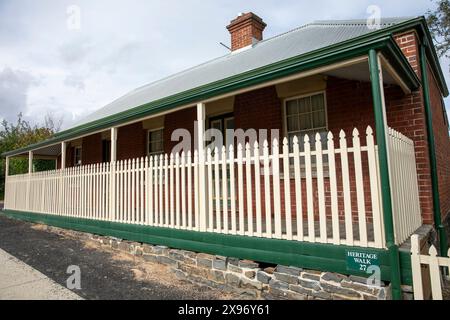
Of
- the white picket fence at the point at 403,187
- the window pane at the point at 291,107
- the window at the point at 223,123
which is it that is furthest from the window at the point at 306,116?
the white picket fence at the point at 403,187

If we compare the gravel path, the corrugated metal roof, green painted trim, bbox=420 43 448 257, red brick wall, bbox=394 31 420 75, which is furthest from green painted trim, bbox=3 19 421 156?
the gravel path

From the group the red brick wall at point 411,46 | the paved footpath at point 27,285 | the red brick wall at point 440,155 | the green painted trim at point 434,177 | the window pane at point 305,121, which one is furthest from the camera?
the window pane at point 305,121

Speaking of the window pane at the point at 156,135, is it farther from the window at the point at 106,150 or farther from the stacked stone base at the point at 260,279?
the stacked stone base at the point at 260,279

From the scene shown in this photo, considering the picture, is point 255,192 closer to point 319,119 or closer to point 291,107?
point 319,119

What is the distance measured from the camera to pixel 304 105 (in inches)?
258

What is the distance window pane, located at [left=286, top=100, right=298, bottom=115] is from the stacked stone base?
139 inches

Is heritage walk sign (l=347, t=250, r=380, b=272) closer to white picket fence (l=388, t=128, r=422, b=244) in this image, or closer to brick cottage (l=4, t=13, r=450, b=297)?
brick cottage (l=4, t=13, r=450, b=297)

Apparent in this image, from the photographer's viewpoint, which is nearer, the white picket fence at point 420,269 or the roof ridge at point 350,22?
the white picket fence at point 420,269

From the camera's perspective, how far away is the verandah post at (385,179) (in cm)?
313

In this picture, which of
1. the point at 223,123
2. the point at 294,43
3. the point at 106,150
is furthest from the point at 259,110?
the point at 106,150
